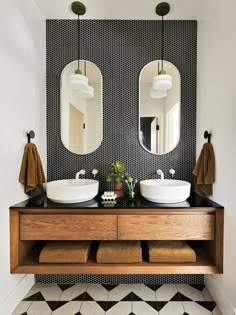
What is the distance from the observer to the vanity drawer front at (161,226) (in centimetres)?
168

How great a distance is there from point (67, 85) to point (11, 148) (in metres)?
0.97

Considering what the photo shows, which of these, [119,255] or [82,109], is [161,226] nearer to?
[119,255]

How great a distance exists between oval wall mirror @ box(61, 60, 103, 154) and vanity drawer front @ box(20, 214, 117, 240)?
0.80 m

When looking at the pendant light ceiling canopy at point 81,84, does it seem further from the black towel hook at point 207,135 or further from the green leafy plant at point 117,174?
the black towel hook at point 207,135

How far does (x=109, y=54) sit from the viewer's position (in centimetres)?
226

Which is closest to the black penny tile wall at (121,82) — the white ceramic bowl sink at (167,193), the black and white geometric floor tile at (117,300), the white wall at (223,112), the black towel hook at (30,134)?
the white wall at (223,112)

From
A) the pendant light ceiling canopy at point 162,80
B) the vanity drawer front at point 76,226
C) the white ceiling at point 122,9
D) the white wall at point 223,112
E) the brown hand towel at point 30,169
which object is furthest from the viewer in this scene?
the pendant light ceiling canopy at point 162,80

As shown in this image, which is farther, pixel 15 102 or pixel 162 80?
pixel 162 80

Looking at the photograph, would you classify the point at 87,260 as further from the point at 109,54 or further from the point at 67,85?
the point at 109,54

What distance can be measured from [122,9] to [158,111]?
105 cm

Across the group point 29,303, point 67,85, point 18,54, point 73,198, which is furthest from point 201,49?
point 29,303

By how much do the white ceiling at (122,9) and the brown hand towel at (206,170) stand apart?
4.43 ft

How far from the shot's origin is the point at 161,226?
5.51 feet

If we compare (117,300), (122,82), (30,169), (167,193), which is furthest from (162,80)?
(117,300)
